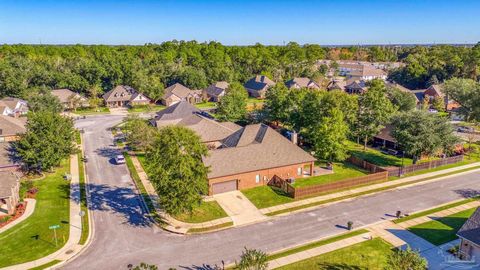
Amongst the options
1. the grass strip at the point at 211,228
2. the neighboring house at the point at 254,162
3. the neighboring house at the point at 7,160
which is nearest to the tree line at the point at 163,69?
the neighboring house at the point at 7,160

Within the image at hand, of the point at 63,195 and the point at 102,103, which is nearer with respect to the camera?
the point at 63,195

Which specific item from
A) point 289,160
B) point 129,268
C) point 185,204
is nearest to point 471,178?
point 289,160

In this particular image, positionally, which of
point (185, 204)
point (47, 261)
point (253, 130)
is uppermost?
point (253, 130)

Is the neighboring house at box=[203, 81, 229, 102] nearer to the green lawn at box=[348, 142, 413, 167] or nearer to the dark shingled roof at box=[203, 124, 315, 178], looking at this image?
the green lawn at box=[348, 142, 413, 167]

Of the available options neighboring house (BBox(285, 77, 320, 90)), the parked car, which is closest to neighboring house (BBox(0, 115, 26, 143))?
neighboring house (BBox(285, 77, 320, 90))

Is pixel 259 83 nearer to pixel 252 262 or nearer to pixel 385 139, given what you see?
pixel 385 139

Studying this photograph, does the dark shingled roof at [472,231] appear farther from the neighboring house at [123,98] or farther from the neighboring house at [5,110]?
the neighboring house at [5,110]

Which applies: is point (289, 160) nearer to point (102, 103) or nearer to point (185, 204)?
point (185, 204)
